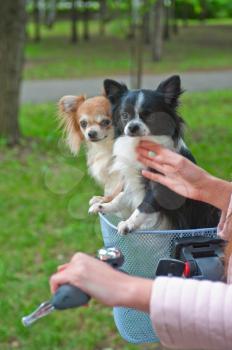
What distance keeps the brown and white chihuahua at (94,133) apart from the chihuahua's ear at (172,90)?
18 cm

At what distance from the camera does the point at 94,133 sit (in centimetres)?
193

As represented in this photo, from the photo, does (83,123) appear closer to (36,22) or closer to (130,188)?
(130,188)

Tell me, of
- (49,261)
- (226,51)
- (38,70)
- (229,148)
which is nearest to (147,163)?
(49,261)

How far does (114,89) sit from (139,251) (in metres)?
0.48

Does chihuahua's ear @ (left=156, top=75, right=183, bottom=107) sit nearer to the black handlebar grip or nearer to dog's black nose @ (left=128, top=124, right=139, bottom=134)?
dog's black nose @ (left=128, top=124, right=139, bottom=134)

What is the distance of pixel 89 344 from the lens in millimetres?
4113

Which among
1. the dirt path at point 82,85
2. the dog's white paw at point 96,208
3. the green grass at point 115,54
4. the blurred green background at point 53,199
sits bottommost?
the green grass at point 115,54

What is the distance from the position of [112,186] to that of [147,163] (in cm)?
29

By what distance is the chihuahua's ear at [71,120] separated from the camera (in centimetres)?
202

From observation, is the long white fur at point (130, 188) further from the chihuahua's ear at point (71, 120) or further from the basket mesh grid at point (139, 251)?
the chihuahua's ear at point (71, 120)

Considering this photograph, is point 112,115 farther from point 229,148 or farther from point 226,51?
point 226,51

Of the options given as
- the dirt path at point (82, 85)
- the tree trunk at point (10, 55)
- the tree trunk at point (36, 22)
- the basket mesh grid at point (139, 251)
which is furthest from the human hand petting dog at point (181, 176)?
the tree trunk at point (36, 22)

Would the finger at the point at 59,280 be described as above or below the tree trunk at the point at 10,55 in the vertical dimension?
above

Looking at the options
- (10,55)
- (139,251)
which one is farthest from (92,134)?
(10,55)
